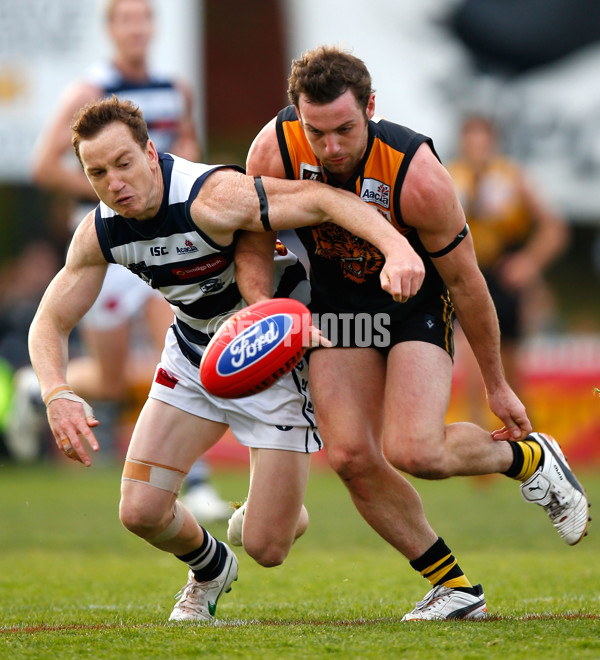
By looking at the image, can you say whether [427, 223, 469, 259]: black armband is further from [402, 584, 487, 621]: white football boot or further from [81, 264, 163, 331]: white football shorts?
[81, 264, 163, 331]: white football shorts

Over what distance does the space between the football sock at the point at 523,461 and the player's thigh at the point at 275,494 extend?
0.90 metres

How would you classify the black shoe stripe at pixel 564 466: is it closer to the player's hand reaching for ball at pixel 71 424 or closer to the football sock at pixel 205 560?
the football sock at pixel 205 560

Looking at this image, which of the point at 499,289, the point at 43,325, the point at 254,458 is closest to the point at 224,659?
the point at 254,458

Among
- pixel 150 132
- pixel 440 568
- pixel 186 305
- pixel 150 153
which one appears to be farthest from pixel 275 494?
pixel 150 132

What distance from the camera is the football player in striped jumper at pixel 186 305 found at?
4.27 metres

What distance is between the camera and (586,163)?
655 inches

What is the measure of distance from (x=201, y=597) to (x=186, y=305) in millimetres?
1261

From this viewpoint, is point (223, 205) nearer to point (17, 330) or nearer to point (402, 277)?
point (402, 277)

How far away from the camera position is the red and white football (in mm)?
3980

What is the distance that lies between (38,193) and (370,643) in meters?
16.2

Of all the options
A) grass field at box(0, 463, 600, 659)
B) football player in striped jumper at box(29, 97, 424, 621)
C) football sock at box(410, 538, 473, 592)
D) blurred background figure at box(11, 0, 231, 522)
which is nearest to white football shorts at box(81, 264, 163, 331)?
blurred background figure at box(11, 0, 231, 522)

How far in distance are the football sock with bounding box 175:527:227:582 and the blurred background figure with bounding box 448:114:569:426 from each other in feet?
15.2

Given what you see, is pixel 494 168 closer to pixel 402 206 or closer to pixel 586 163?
pixel 402 206

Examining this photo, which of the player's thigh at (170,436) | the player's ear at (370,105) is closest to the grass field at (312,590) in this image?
the player's thigh at (170,436)
